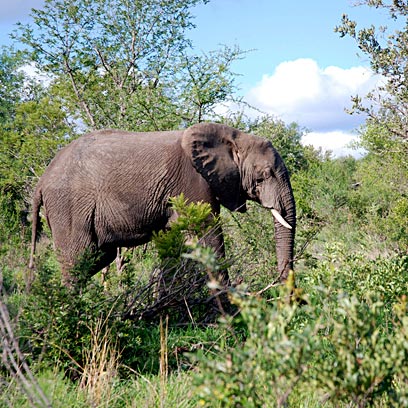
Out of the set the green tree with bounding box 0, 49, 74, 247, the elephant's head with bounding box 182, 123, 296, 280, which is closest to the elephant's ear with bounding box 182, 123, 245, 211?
the elephant's head with bounding box 182, 123, 296, 280

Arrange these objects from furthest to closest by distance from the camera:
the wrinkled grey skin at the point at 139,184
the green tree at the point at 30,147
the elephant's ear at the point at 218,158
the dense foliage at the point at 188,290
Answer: the green tree at the point at 30,147, the elephant's ear at the point at 218,158, the wrinkled grey skin at the point at 139,184, the dense foliage at the point at 188,290

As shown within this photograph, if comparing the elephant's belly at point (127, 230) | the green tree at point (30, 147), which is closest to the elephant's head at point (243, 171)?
the elephant's belly at point (127, 230)

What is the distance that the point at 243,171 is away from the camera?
27.2ft

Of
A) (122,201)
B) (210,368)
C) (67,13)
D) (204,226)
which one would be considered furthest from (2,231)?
(210,368)

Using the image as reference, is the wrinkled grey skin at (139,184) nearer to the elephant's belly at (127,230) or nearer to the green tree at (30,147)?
the elephant's belly at (127,230)

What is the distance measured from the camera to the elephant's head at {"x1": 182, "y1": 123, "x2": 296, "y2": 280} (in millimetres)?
8047

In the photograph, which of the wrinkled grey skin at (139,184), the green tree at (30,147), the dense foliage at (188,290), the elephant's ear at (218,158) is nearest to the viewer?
the dense foliage at (188,290)

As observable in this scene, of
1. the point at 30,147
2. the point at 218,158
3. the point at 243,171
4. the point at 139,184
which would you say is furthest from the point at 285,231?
the point at 30,147

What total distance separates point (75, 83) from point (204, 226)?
595 centimetres

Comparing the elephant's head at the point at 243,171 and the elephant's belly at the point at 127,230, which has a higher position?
the elephant's head at the point at 243,171

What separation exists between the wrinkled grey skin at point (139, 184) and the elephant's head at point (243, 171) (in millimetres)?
11

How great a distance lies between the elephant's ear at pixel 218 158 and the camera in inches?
315

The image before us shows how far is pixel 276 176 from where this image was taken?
8.27 metres

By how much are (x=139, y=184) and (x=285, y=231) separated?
68.9 inches
